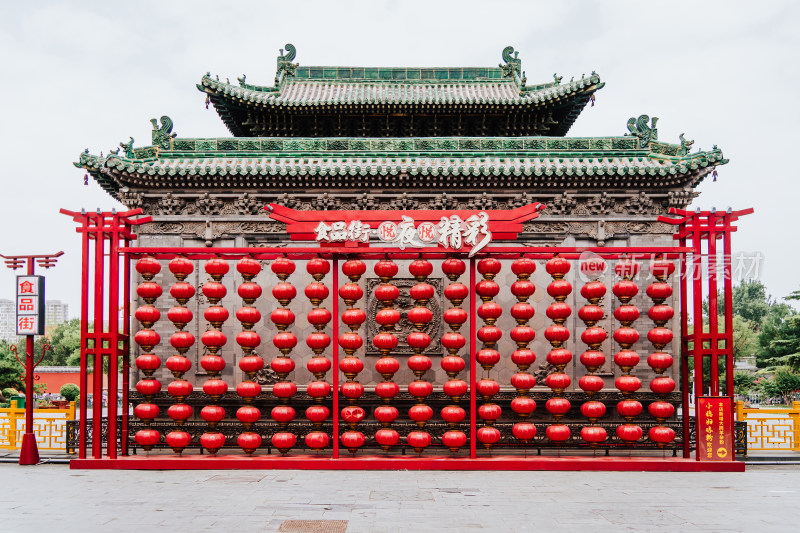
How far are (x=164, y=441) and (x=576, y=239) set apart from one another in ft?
28.8

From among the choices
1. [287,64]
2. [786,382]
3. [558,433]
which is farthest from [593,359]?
[786,382]

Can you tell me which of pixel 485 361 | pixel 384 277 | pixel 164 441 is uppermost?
pixel 384 277

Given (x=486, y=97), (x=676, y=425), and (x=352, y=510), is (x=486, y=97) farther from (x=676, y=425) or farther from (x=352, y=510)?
(x=352, y=510)

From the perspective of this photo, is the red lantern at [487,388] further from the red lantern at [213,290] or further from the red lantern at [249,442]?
the red lantern at [213,290]

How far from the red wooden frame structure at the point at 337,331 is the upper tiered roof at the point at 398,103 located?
5.45 m

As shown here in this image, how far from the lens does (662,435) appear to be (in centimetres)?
975

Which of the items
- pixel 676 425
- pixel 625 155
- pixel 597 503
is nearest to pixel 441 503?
pixel 597 503

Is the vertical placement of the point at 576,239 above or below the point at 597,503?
above

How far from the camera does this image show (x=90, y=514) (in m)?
6.73

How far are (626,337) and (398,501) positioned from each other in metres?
4.98

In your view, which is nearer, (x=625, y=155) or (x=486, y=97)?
(x=625, y=155)

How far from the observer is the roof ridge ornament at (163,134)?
40.1 feet

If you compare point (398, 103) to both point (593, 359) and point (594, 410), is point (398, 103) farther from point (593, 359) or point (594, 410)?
point (594, 410)

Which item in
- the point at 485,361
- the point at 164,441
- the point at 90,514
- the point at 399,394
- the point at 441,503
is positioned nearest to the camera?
the point at 90,514
